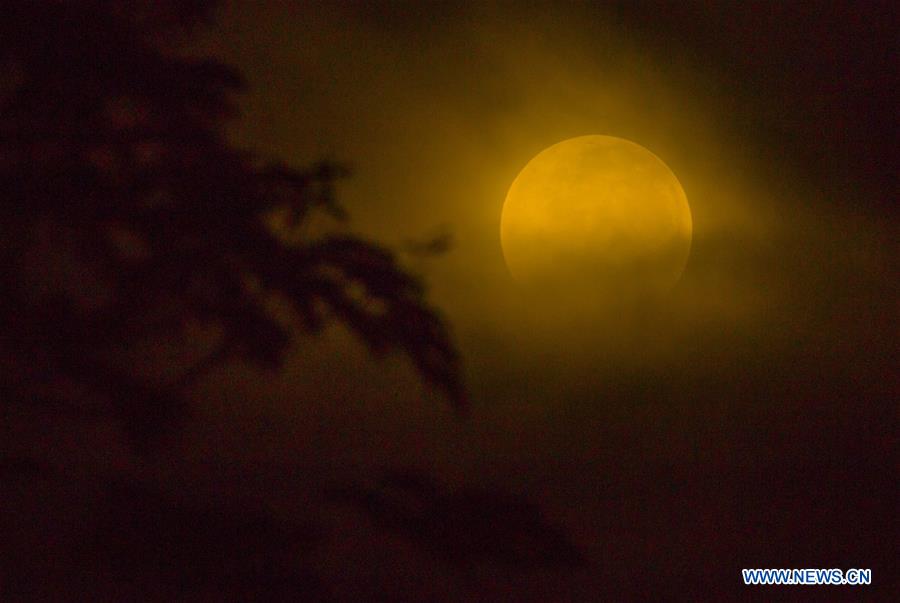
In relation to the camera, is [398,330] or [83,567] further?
Result: [398,330]

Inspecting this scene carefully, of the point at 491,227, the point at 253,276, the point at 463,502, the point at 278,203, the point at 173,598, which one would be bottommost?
the point at 173,598

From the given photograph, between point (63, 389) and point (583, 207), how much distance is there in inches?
124

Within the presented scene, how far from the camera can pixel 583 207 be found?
6.04 metres

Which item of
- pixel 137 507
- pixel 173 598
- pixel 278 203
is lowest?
pixel 173 598

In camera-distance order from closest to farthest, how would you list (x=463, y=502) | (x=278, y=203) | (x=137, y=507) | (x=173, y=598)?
1. (x=173, y=598)
2. (x=137, y=507)
3. (x=463, y=502)
4. (x=278, y=203)

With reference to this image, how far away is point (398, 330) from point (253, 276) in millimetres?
842

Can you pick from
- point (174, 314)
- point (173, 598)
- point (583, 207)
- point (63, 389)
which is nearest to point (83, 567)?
point (173, 598)

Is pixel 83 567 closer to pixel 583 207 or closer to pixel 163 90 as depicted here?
pixel 163 90

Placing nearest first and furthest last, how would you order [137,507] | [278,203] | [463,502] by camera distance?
1. [137,507]
2. [463,502]
3. [278,203]

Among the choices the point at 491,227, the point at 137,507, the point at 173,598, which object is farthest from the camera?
the point at 491,227

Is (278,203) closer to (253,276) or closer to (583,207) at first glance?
(253,276)

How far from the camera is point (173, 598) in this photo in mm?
3613

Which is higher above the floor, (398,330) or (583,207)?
(583,207)

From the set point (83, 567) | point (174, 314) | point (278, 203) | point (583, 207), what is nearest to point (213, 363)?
point (174, 314)
